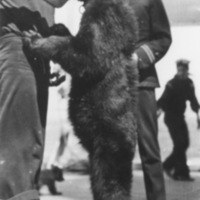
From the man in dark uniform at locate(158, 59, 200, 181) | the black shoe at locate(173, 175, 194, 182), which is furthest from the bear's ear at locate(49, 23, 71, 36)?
the black shoe at locate(173, 175, 194, 182)

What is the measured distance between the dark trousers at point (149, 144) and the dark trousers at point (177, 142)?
1914 mm

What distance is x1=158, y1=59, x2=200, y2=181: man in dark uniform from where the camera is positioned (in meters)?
6.95

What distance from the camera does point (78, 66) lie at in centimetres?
415

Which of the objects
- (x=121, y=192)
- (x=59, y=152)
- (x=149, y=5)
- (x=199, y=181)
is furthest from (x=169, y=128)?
(x=121, y=192)

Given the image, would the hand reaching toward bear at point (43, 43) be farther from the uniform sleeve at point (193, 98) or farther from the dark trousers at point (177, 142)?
the dark trousers at point (177, 142)

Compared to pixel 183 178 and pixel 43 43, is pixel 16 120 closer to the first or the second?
pixel 43 43

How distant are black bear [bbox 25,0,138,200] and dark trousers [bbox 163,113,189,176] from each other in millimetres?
2736

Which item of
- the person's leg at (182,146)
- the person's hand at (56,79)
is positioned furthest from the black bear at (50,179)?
the person's hand at (56,79)

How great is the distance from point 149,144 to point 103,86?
3.22 feet

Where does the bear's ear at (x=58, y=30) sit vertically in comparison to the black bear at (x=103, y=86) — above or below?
above

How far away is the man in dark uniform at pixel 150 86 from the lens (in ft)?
16.6

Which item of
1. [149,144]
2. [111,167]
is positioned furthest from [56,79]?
[149,144]

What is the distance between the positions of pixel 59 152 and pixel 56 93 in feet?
2.01

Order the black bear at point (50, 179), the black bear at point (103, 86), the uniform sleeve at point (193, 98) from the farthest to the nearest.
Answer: the uniform sleeve at point (193, 98) < the black bear at point (50, 179) < the black bear at point (103, 86)
